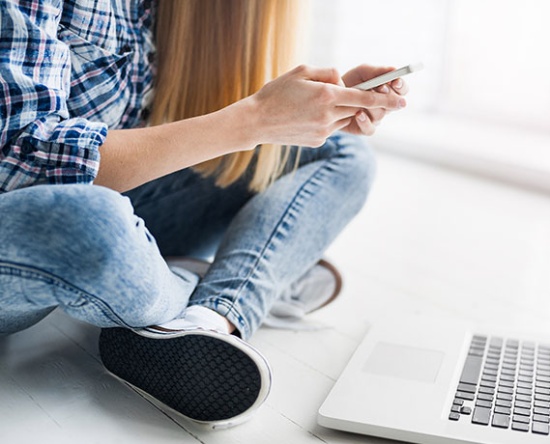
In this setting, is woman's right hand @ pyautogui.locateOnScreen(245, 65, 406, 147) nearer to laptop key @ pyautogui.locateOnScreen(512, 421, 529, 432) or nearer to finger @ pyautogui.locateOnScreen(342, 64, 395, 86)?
finger @ pyautogui.locateOnScreen(342, 64, 395, 86)

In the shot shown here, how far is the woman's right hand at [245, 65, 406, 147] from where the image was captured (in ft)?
3.09

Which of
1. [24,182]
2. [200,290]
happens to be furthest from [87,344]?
[24,182]

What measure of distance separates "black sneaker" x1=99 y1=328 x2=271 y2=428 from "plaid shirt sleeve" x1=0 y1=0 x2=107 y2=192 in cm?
20

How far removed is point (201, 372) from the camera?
2.95 feet

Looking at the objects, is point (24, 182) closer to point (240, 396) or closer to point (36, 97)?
point (36, 97)

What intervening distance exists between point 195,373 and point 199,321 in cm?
8

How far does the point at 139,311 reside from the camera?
882 millimetres

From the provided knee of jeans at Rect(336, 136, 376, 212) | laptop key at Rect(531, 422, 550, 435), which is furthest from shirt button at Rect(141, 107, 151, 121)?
laptop key at Rect(531, 422, 550, 435)

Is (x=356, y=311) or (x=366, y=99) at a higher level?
(x=366, y=99)

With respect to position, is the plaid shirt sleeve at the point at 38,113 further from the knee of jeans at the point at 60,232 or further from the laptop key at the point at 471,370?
the laptop key at the point at 471,370

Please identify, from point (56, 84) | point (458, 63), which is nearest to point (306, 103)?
point (56, 84)

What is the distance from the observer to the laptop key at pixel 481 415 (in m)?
0.87

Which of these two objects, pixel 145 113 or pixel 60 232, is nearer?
pixel 60 232

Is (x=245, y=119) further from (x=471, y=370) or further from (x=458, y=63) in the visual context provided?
(x=458, y=63)
